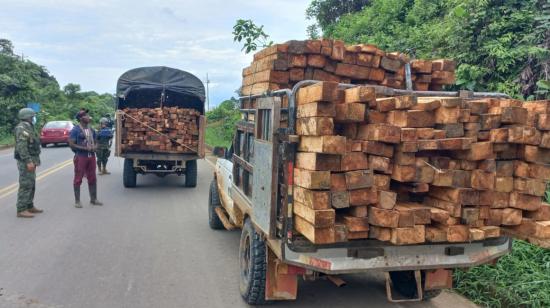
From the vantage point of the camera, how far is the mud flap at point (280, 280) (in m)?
3.95

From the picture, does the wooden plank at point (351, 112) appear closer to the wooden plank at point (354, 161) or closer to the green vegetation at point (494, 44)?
the wooden plank at point (354, 161)

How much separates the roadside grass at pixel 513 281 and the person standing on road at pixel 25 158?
6889mm

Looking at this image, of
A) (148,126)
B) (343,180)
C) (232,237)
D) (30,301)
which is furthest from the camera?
(148,126)

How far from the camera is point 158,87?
11.4 metres

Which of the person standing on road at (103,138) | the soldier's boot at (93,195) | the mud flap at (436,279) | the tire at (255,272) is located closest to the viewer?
the mud flap at (436,279)

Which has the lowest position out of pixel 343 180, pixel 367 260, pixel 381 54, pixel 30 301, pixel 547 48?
pixel 30 301

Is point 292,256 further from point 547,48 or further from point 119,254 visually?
point 547,48

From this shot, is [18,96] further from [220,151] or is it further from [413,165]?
[413,165]

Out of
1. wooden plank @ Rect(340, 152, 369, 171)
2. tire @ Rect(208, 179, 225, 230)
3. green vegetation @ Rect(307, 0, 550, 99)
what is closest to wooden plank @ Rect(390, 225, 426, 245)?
wooden plank @ Rect(340, 152, 369, 171)

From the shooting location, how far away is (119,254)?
19.6ft

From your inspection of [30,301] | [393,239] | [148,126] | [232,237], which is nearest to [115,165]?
[148,126]

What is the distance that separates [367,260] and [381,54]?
228cm

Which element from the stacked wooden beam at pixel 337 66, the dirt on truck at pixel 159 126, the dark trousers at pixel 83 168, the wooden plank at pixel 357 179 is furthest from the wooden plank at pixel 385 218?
the dirt on truck at pixel 159 126

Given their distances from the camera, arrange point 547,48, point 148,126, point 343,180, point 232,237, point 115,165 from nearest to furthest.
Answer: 1. point 343,180
2. point 232,237
3. point 547,48
4. point 148,126
5. point 115,165
